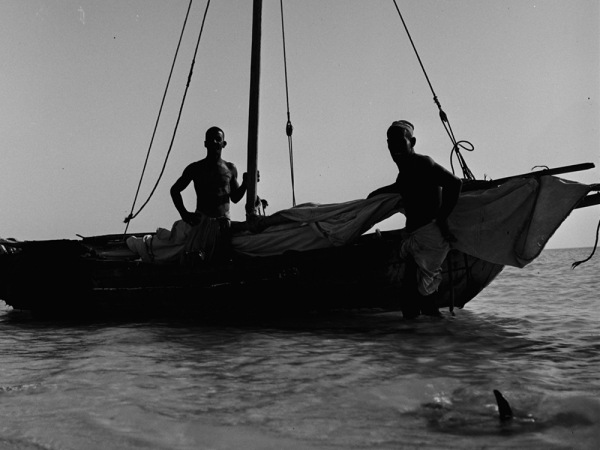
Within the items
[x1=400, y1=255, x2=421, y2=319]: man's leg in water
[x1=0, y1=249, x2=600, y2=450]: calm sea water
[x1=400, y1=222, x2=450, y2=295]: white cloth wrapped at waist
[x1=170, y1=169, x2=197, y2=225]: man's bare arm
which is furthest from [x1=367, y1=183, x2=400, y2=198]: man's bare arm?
[x1=170, y1=169, x2=197, y2=225]: man's bare arm

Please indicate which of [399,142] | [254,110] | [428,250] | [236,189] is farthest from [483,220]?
[254,110]

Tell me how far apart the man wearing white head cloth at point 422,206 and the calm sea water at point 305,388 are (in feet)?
1.91

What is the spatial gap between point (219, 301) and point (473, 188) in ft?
11.7

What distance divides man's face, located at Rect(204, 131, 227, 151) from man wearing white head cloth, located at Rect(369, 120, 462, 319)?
271 centimetres

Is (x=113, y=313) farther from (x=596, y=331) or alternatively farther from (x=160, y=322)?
(x=596, y=331)

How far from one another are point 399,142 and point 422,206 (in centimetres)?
75

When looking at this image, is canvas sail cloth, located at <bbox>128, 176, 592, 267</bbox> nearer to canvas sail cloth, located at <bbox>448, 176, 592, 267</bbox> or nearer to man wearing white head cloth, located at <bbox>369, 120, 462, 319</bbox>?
canvas sail cloth, located at <bbox>448, 176, 592, 267</bbox>

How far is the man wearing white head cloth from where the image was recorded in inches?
227

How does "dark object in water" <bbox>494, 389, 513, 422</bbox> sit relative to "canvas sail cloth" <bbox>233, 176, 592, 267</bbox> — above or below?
Answer: below

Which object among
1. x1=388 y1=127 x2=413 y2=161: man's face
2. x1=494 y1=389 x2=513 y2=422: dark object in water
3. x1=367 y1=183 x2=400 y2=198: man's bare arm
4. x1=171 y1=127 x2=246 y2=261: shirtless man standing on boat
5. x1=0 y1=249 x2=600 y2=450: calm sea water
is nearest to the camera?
x1=0 y1=249 x2=600 y2=450: calm sea water

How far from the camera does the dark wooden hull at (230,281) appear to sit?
650 centimetres

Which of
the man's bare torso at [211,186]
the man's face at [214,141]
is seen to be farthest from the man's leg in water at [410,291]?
the man's face at [214,141]

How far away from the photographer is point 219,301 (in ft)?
23.6

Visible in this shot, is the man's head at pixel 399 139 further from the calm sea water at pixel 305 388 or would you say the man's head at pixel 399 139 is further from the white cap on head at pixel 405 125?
the calm sea water at pixel 305 388
